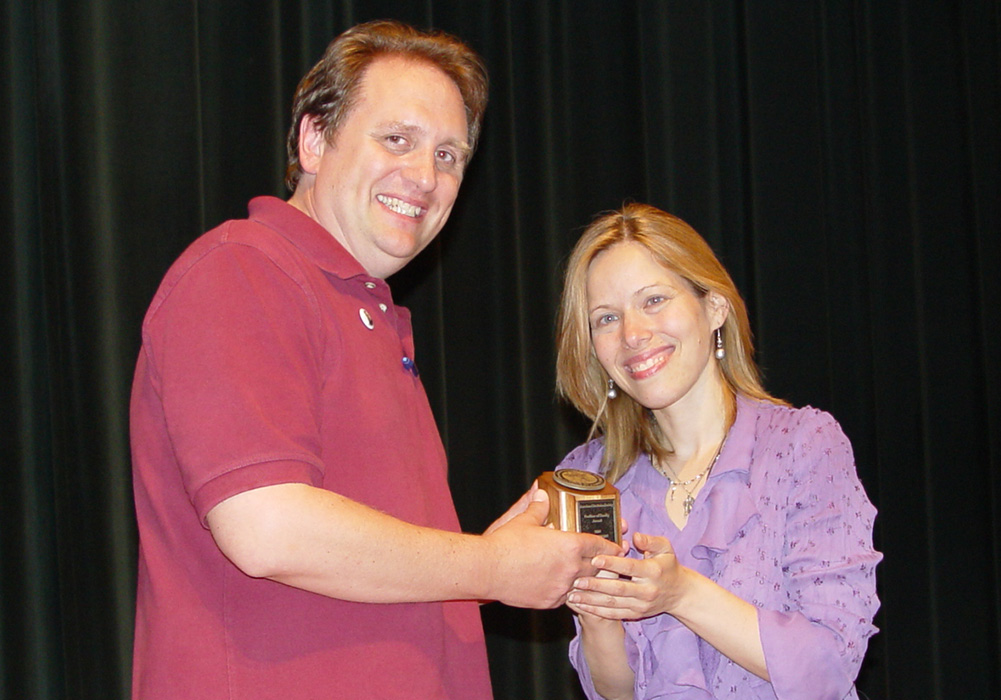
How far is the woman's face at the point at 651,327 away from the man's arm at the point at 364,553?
2.13 ft

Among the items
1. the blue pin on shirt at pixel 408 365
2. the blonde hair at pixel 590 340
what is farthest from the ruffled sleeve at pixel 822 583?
the blue pin on shirt at pixel 408 365

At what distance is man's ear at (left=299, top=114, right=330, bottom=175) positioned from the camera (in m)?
1.62

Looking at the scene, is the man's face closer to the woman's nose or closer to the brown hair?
the brown hair

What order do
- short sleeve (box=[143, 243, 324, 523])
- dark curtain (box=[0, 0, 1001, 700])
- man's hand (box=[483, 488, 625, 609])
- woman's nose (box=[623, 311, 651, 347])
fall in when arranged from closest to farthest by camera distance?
short sleeve (box=[143, 243, 324, 523]) < man's hand (box=[483, 488, 625, 609]) < woman's nose (box=[623, 311, 651, 347]) < dark curtain (box=[0, 0, 1001, 700])

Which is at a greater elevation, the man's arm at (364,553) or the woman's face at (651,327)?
the woman's face at (651,327)

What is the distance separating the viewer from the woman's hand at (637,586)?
1.63 m

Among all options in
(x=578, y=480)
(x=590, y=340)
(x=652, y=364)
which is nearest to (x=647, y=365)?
(x=652, y=364)

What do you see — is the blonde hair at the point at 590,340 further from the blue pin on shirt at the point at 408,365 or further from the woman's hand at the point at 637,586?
the blue pin on shirt at the point at 408,365

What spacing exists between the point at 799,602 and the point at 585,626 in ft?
1.37

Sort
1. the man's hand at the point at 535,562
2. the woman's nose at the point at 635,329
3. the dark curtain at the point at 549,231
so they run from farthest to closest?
the dark curtain at the point at 549,231, the woman's nose at the point at 635,329, the man's hand at the point at 535,562

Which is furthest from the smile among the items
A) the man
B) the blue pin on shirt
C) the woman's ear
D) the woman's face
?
the blue pin on shirt

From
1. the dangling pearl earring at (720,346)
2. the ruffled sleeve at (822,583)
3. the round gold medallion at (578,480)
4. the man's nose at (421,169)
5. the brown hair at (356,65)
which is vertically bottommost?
the ruffled sleeve at (822,583)

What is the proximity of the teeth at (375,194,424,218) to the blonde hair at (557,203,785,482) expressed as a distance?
590 millimetres

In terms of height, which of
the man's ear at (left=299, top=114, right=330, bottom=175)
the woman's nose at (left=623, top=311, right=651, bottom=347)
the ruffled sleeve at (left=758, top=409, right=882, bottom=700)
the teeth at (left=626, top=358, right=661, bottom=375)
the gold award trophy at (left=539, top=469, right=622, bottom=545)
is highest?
the man's ear at (left=299, top=114, right=330, bottom=175)
